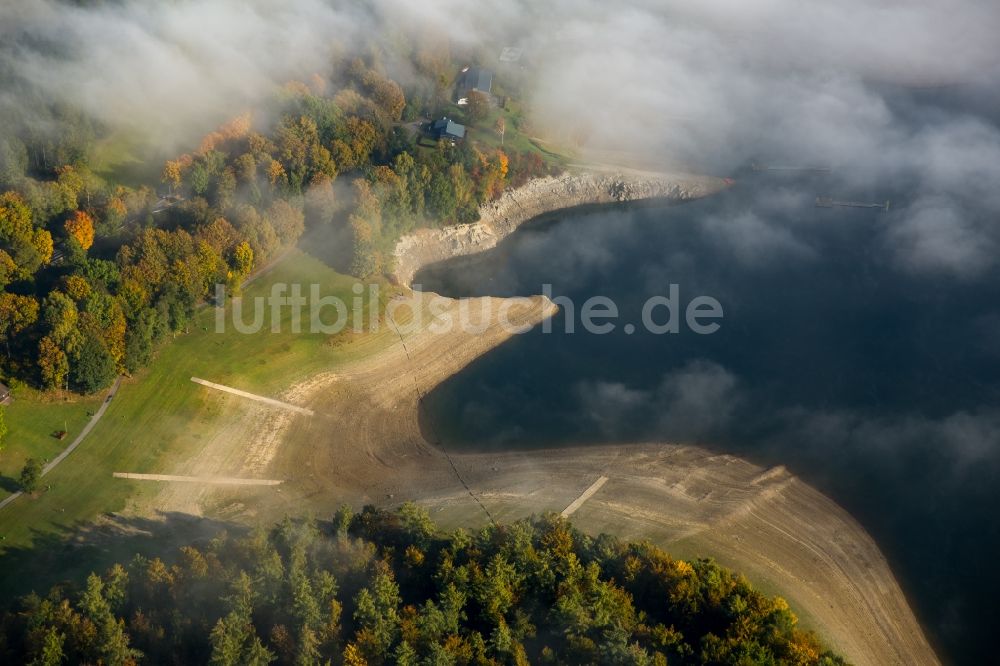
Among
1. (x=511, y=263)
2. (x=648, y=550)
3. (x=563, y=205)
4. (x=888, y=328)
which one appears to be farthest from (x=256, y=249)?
(x=888, y=328)

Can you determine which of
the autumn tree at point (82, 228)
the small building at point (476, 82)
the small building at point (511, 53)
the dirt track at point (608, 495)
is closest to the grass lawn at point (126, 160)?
the autumn tree at point (82, 228)

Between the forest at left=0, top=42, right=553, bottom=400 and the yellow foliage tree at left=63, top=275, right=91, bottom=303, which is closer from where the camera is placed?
the forest at left=0, top=42, right=553, bottom=400

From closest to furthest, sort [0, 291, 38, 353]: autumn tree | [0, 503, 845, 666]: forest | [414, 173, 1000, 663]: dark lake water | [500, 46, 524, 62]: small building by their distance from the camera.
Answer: [0, 503, 845, 666]: forest → [414, 173, 1000, 663]: dark lake water → [0, 291, 38, 353]: autumn tree → [500, 46, 524, 62]: small building

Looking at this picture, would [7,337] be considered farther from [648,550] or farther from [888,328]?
[888,328]

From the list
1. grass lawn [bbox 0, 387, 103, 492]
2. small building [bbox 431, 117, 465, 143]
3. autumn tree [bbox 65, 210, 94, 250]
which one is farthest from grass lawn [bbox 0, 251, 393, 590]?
small building [bbox 431, 117, 465, 143]

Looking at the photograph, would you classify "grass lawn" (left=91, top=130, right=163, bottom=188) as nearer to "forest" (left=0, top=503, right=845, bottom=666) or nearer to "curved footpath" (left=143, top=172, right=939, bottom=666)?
"curved footpath" (left=143, top=172, right=939, bottom=666)
